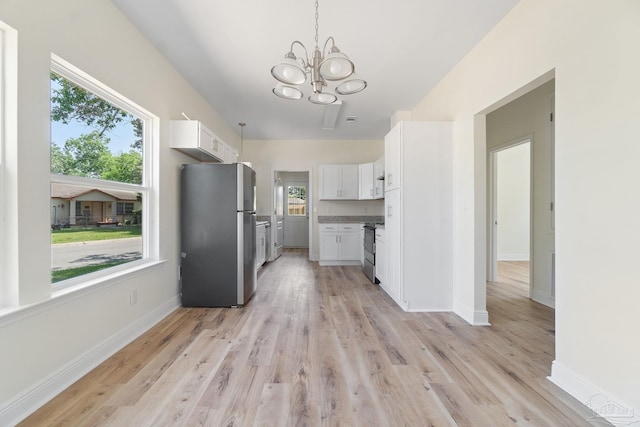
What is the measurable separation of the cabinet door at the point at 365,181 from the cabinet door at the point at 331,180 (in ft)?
1.57

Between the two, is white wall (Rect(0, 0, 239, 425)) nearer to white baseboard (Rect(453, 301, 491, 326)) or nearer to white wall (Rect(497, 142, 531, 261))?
white baseboard (Rect(453, 301, 491, 326))

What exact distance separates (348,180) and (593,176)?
180 inches

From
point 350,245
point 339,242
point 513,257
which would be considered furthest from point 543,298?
point 513,257

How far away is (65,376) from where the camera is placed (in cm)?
171

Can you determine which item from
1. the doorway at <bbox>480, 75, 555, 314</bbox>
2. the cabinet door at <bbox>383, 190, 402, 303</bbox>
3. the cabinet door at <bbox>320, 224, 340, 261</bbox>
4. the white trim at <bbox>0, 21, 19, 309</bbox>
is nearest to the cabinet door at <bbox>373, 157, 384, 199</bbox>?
the cabinet door at <bbox>320, 224, 340, 261</bbox>

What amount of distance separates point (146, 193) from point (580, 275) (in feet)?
11.5

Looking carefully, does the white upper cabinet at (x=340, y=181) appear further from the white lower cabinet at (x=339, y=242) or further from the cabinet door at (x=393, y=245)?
the cabinet door at (x=393, y=245)

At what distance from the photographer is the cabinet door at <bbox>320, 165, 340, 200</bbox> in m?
5.98

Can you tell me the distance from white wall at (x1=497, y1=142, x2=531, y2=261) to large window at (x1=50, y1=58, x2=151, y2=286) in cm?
700

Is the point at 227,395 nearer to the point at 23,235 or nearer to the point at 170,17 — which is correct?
the point at 23,235

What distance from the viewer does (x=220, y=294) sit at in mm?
3154

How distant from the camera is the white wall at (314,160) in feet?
20.4

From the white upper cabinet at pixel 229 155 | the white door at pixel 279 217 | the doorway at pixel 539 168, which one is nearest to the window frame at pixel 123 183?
the white upper cabinet at pixel 229 155

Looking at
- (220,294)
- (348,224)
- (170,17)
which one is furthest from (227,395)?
(348,224)
